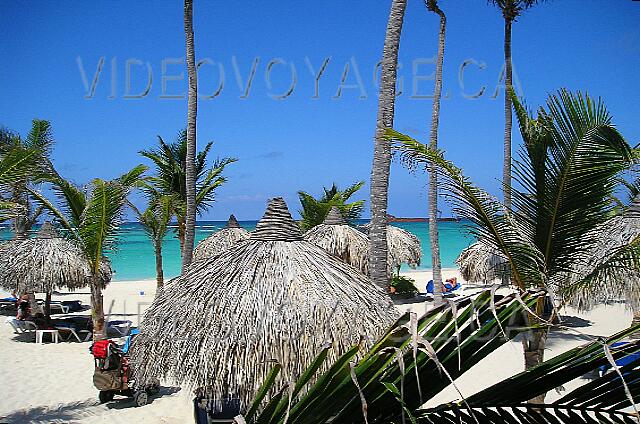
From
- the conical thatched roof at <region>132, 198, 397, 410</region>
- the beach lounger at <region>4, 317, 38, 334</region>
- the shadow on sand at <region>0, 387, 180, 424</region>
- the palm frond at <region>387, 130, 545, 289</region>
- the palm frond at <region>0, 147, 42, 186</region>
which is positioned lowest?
the shadow on sand at <region>0, 387, 180, 424</region>

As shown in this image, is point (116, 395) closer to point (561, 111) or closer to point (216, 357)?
point (216, 357)

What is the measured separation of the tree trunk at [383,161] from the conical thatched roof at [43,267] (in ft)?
29.0

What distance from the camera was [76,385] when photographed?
32.3 feet

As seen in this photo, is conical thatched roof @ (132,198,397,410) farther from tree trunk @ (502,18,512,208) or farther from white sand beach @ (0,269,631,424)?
→ tree trunk @ (502,18,512,208)

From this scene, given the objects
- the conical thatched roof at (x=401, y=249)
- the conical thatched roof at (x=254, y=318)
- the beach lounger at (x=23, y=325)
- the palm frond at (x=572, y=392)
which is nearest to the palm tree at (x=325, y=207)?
the conical thatched roof at (x=401, y=249)

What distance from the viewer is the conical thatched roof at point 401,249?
1941 cm

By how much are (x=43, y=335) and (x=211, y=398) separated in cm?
920

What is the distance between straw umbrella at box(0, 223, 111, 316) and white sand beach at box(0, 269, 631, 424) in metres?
1.36

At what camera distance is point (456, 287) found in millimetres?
22953

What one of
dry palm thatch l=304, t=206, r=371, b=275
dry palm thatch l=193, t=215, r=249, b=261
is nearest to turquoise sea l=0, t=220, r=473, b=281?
dry palm thatch l=193, t=215, r=249, b=261

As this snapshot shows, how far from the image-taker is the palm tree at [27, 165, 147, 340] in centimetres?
990

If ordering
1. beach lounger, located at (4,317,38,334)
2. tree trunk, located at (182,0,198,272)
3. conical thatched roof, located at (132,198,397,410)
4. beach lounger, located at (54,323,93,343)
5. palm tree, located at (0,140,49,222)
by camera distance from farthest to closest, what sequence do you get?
beach lounger, located at (4,317,38,334), beach lounger, located at (54,323,93,343), tree trunk, located at (182,0,198,272), palm tree, located at (0,140,49,222), conical thatched roof, located at (132,198,397,410)

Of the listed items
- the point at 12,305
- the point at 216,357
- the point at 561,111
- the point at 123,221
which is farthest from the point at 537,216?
the point at 12,305

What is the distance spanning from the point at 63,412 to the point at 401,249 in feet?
43.2
